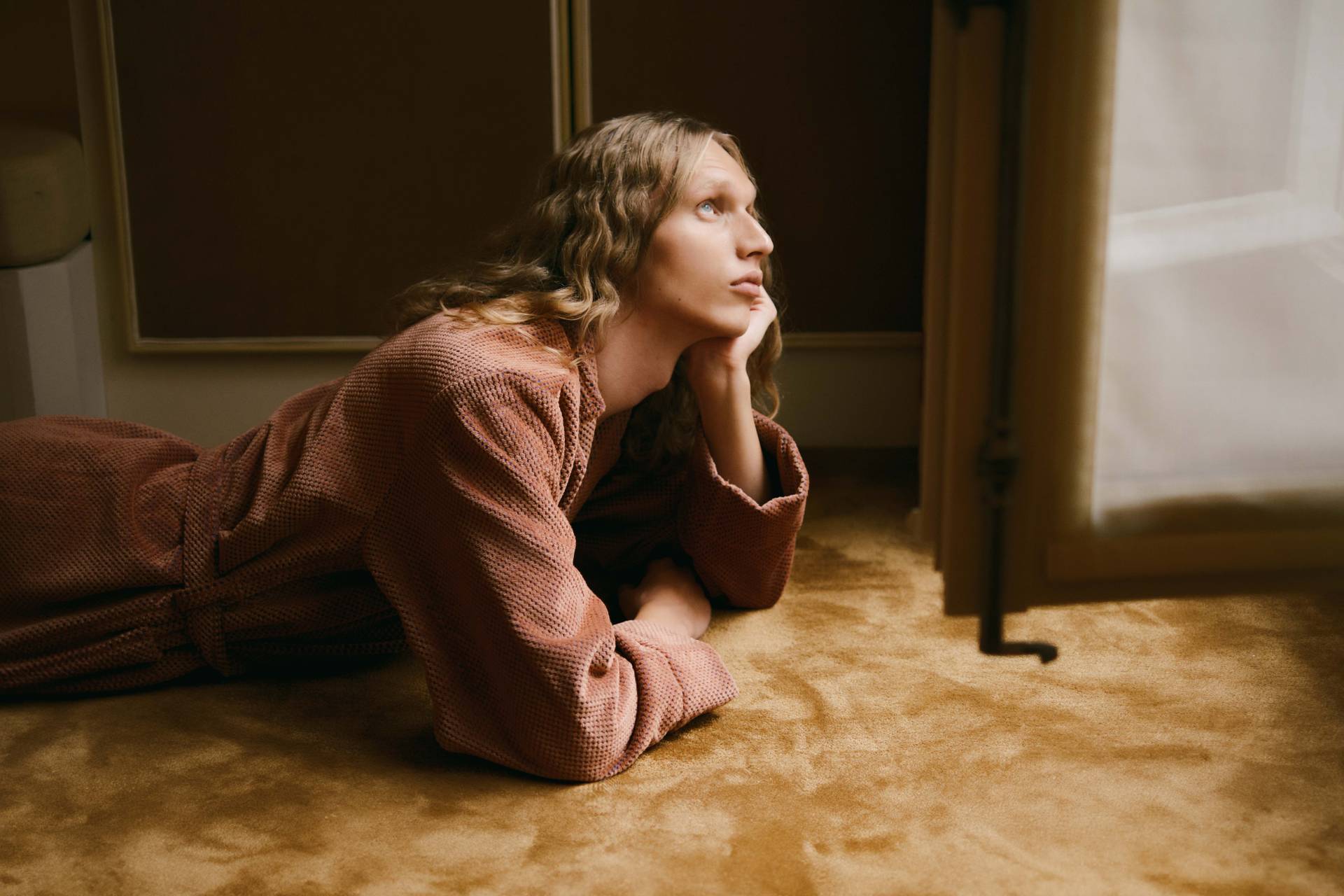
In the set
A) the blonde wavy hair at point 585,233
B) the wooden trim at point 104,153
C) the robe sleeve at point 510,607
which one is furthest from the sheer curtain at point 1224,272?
the wooden trim at point 104,153

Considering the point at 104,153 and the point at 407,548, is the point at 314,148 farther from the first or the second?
the point at 407,548

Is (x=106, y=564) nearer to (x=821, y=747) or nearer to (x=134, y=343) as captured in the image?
(x=821, y=747)

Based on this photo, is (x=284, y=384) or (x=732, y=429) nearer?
(x=732, y=429)

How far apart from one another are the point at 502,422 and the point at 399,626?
1.18ft

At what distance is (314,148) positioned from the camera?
2.15m

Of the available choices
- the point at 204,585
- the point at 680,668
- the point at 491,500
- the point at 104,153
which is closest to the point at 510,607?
the point at 491,500

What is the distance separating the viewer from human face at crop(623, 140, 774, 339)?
1.32m

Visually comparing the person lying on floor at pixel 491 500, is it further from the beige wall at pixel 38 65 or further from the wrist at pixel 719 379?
the beige wall at pixel 38 65

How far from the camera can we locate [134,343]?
7.25ft

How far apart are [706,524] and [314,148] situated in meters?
1.09

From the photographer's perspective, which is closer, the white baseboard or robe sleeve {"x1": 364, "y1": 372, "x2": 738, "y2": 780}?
robe sleeve {"x1": 364, "y1": 372, "x2": 738, "y2": 780}

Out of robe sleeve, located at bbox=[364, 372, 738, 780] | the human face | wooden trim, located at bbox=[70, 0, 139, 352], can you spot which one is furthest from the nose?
wooden trim, located at bbox=[70, 0, 139, 352]

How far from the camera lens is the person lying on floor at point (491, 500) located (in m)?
1.15

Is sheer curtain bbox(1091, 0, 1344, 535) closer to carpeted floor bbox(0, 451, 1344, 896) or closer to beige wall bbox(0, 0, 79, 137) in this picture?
carpeted floor bbox(0, 451, 1344, 896)
